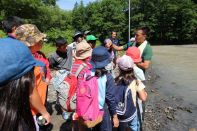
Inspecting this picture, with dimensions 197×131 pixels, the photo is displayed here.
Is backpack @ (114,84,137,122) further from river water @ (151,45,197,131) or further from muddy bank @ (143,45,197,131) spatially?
river water @ (151,45,197,131)

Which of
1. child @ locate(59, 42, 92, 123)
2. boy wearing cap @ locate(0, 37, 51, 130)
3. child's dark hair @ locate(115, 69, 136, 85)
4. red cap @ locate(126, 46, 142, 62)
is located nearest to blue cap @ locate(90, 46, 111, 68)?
child's dark hair @ locate(115, 69, 136, 85)

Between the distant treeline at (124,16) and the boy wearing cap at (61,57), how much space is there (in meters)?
36.2

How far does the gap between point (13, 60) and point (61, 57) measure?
4.80 metres

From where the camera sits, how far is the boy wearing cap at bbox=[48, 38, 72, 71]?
654 cm

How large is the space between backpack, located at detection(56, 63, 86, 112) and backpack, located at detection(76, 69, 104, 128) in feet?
1.64

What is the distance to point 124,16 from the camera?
168 feet

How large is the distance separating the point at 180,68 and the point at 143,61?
10.1m

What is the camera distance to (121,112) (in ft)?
14.6

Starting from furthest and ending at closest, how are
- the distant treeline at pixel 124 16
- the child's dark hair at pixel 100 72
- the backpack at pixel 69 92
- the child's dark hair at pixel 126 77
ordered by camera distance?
the distant treeline at pixel 124 16, the backpack at pixel 69 92, the child's dark hair at pixel 126 77, the child's dark hair at pixel 100 72

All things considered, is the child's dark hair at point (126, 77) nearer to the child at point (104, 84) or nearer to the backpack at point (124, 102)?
the backpack at point (124, 102)

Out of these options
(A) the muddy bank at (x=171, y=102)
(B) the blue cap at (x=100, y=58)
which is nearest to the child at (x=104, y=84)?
(B) the blue cap at (x=100, y=58)

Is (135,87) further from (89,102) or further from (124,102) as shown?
Result: (89,102)

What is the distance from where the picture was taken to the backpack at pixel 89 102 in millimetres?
3967

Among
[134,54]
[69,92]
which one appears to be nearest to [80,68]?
[69,92]
